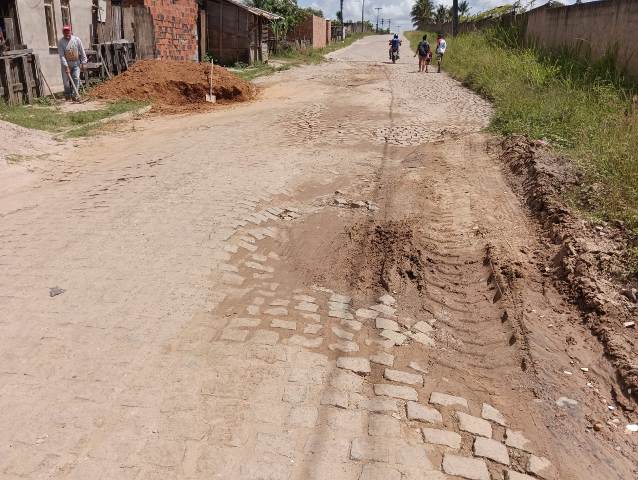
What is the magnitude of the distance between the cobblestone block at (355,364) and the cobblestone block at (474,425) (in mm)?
659

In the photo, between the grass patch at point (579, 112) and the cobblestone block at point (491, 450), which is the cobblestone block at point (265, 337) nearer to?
the cobblestone block at point (491, 450)

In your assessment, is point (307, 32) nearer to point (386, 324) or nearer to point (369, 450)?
point (386, 324)

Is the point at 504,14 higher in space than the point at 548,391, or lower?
higher

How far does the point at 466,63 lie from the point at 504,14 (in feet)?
23.1

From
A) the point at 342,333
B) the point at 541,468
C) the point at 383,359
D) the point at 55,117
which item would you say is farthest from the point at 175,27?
the point at 541,468

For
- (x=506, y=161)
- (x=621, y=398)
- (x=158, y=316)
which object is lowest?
(x=621, y=398)

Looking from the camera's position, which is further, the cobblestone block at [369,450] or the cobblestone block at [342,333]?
the cobblestone block at [342,333]

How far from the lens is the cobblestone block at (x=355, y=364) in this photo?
3.49m

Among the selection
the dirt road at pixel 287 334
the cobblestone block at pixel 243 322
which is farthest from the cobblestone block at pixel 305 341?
the cobblestone block at pixel 243 322

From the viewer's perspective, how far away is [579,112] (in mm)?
8711

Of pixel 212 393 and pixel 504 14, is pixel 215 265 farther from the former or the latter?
pixel 504 14

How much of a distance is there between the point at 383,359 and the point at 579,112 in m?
7.04

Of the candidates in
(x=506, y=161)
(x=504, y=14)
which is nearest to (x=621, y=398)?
(x=506, y=161)

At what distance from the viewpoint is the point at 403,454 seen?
2.81 m
